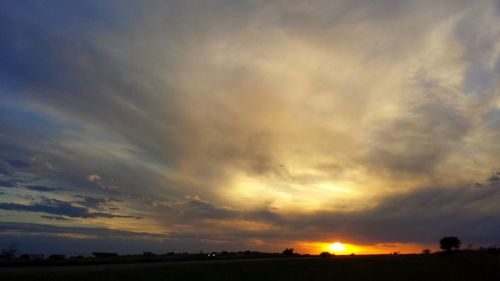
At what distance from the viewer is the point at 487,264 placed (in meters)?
113

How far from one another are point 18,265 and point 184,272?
2393cm

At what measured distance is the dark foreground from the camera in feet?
177

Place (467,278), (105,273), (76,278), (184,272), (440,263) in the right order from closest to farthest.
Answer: (76,278) → (105,273) → (184,272) → (467,278) → (440,263)

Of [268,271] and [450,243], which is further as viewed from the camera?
[450,243]

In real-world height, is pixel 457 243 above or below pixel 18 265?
above

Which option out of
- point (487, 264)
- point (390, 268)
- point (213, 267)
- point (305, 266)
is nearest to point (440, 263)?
point (487, 264)

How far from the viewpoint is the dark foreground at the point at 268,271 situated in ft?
177

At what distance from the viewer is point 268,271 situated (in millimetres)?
76000

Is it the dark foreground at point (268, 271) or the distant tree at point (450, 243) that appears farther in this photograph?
the distant tree at point (450, 243)

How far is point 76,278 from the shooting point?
49.7 metres

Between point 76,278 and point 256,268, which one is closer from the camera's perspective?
point 76,278

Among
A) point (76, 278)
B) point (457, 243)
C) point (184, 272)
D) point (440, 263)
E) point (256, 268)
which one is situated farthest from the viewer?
point (457, 243)

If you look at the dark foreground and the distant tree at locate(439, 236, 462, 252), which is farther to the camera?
the distant tree at locate(439, 236, 462, 252)

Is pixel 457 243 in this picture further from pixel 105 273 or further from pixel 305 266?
pixel 105 273
